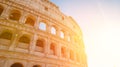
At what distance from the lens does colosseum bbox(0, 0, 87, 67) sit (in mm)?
9141

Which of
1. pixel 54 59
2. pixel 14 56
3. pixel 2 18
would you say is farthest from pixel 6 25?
pixel 54 59

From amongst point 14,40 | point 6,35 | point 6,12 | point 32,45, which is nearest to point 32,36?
point 32,45

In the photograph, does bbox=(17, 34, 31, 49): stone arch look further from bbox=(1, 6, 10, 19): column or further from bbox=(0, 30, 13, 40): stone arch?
bbox=(1, 6, 10, 19): column

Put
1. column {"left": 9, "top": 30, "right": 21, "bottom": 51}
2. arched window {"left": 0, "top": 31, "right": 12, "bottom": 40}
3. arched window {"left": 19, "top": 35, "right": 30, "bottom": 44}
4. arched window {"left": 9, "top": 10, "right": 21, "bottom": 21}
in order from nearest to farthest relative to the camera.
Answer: column {"left": 9, "top": 30, "right": 21, "bottom": 51}
arched window {"left": 0, "top": 31, "right": 12, "bottom": 40}
arched window {"left": 19, "top": 35, "right": 30, "bottom": 44}
arched window {"left": 9, "top": 10, "right": 21, "bottom": 21}

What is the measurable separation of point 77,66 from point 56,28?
6357mm

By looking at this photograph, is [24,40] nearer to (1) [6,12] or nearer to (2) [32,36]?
(2) [32,36]

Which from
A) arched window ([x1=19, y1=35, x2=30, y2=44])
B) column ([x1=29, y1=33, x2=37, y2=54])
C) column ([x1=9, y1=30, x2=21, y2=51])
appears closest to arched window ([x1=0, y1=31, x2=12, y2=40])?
column ([x1=9, y1=30, x2=21, y2=51])

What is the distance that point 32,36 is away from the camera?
10.7 metres

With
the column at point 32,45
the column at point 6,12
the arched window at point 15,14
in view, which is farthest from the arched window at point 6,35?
the arched window at point 15,14

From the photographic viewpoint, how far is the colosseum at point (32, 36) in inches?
360

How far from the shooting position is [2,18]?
31.1ft

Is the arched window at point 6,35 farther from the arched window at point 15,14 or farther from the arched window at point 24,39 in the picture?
the arched window at point 15,14

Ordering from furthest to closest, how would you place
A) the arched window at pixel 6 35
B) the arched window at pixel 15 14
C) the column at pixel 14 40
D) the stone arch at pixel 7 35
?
the arched window at pixel 15 14 → the arched window at pixel 6 35 → the stone arch at pixel 7 35 → the column at pixel 14 40

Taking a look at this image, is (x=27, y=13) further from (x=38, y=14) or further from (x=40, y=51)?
(x=40, y=51)
